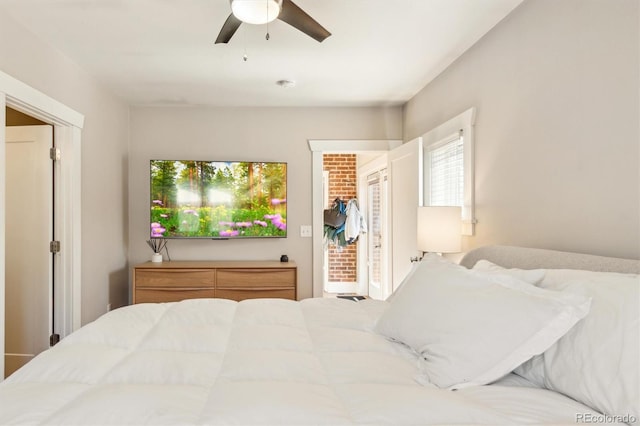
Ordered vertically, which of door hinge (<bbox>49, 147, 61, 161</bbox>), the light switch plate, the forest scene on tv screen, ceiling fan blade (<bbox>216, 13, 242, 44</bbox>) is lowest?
the light switch plate

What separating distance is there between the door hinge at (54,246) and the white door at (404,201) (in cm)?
286

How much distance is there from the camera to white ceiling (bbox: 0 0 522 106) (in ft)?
7.30

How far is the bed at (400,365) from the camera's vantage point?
91 cm

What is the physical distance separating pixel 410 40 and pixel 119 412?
2.64 metres

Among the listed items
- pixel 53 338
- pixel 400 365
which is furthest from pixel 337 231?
pixel 400 365

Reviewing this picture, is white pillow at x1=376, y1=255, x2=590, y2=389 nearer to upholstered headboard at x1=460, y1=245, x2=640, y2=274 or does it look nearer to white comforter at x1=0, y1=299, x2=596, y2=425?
white comforter at x1=0, y1=299, x2=596, y2=425

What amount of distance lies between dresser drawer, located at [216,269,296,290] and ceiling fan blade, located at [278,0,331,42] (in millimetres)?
2324

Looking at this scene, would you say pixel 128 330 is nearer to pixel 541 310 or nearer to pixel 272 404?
pixel 272 404

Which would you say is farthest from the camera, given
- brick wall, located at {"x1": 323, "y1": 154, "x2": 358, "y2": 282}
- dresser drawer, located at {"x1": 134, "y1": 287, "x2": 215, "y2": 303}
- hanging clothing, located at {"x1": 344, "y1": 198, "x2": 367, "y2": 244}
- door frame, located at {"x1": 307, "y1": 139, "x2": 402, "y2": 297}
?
brick wall, located at {"x1": 323, "y1": 154, "x2": 358, "y2": 282}

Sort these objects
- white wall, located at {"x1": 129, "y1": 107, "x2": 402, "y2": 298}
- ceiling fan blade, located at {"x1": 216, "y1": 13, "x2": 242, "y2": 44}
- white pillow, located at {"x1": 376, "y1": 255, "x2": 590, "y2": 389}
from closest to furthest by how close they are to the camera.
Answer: white pillow, located at {"x1": 376, "y1": 255, "x2": 590, "y2": 389}
ceiling fan blade, located at {"x1": 216, "y1": 13, "x2": 242, "y2": 44}
white wall, located at {"x1": 129, "y1": 107, "x2": 402, "y2": 298}

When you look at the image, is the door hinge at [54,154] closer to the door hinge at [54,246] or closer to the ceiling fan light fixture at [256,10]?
the door hinge at [54,246]

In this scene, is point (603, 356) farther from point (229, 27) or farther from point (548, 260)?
point (229, 27)

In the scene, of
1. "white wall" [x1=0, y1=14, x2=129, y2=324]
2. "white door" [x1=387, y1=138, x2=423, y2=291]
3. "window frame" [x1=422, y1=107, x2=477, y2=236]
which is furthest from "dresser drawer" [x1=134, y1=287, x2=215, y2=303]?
"window frame" [x1=422, y1=107, x2=477, y2=236]

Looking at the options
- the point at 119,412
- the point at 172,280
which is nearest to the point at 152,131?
the point at 172,280
